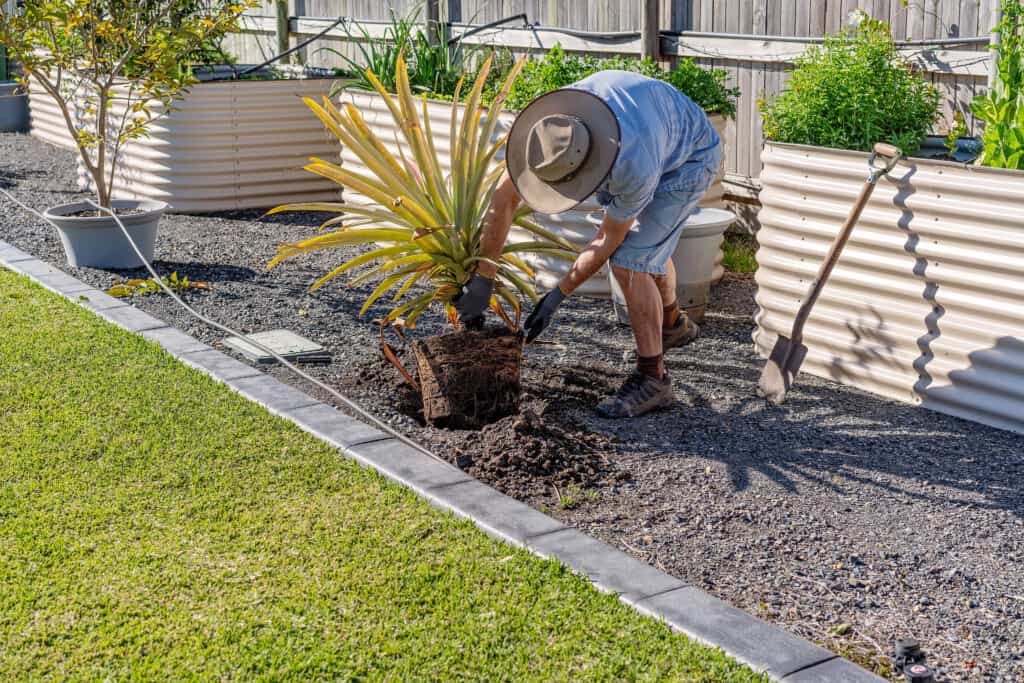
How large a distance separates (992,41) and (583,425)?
9.12 feet

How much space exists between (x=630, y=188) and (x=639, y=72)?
8.70ft

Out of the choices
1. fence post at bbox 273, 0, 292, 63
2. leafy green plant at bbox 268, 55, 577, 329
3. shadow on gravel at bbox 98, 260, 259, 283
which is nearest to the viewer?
leafy green plant at bbox 268, 55, 577, 329

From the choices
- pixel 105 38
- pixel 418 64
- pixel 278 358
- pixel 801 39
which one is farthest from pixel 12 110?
pixel 801 39

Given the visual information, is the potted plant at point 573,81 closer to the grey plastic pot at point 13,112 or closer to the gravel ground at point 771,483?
the gravel ground at point 771,483

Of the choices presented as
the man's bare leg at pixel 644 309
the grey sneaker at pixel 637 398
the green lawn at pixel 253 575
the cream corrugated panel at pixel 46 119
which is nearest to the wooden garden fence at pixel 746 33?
the man's bare leg at pixel 644 309

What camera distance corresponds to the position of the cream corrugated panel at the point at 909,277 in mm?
4484

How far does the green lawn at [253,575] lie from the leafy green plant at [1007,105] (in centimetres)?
259

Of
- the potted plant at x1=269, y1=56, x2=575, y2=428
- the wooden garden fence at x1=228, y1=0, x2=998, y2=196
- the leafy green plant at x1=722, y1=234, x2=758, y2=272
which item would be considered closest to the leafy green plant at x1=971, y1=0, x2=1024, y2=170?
the wooden garden fence at x1=228, y1=0, x2=998, y2=196

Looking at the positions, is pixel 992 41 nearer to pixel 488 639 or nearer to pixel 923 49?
pixel 923 49

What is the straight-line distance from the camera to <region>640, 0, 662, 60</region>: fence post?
7.32 m

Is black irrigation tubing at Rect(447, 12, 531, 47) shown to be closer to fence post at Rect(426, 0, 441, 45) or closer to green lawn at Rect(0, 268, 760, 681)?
fence post at Rect(426, 0, 441, 45)

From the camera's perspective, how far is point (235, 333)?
555 cm

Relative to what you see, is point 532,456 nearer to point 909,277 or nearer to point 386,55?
point 909,277

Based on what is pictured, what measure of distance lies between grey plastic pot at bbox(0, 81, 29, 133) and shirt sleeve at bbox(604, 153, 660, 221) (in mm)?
11368
